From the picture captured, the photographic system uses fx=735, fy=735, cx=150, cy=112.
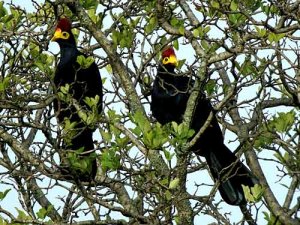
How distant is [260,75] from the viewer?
586cm

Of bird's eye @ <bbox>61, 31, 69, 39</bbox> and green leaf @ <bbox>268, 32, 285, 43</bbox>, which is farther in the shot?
bird's eye @ <bbox>61, 31, 69, 39</bbox>

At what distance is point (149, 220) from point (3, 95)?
1.78 metres

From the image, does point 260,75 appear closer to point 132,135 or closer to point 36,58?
point 132,135

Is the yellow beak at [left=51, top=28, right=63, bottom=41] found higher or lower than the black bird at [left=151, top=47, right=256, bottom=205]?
higher

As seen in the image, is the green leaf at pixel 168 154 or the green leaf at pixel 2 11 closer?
the green leaf at pixel 168 154

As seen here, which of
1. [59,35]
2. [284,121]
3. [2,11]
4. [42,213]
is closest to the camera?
[42,213]

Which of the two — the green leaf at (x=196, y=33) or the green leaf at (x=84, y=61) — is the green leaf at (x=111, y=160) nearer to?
the green leaf at (x=84, y=61)

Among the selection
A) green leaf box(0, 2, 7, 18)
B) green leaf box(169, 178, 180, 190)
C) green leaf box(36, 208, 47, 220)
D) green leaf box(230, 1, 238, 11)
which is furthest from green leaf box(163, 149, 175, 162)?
green leaf box(0, 2, 7, 18)

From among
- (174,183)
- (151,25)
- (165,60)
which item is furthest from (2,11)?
(174,183)

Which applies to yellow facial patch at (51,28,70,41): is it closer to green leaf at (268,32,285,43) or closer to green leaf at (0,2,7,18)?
green leaf at (0,2,7,18)

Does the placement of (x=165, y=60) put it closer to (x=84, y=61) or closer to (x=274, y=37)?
(x=84, y=61)

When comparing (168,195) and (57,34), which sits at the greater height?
(57,34)

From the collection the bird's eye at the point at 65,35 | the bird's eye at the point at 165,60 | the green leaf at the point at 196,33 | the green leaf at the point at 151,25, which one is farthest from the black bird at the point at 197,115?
the bird's eye at the point at 65,35

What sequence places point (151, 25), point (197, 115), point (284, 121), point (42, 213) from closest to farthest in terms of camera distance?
1. point (42, 213)
2. point (284, 121)
3. point (151, 25)
4. point (197, 115)
